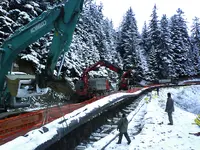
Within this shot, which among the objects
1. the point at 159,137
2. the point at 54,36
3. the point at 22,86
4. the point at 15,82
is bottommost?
the point at 159,137

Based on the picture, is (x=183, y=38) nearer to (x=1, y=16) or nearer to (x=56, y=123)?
(x=1, y=16)

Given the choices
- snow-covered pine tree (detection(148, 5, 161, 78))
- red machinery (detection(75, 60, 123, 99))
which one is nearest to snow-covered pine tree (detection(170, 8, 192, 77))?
snow-covered pine tree (detection(148, 5, 161, 78))

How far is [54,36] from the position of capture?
11453 mm

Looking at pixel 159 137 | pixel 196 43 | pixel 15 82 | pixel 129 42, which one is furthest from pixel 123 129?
pixel 196 43

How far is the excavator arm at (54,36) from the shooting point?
1129cm

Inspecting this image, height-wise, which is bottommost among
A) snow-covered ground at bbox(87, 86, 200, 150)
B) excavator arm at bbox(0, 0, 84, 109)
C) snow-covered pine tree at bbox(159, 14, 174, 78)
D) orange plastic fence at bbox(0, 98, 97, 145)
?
snow-covered ground at bbox(87, 86, 200, 150)

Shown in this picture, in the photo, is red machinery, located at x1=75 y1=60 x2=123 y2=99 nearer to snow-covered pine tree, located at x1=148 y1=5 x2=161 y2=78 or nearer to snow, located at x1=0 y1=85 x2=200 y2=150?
snow, located at x1=0 y1=85 x2=200 y2=150

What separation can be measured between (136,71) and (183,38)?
75.9 feet

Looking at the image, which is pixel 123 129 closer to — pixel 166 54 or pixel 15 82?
pixel 15 82

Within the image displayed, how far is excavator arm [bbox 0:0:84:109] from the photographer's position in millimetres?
11289

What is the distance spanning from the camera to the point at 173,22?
239 ft

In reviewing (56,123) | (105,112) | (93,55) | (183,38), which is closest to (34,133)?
(56,123)

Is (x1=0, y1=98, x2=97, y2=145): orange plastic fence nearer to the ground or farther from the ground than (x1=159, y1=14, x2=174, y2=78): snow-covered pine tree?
nearer to the ground

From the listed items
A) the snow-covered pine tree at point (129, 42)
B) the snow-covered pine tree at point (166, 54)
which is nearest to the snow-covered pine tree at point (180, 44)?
the snow-covered pine tree at point (166, 54)
